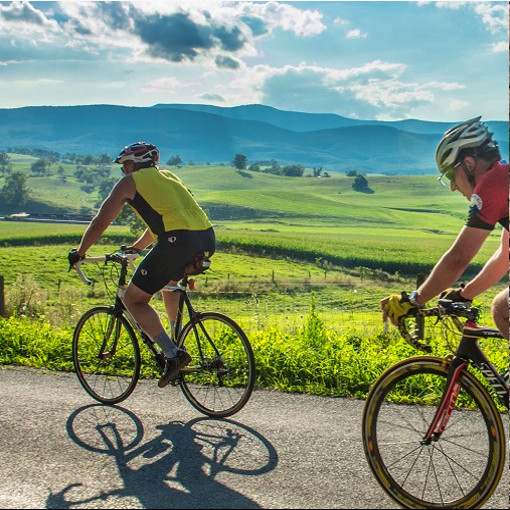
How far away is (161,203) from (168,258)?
0.45 metres

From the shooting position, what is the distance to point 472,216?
3297mm

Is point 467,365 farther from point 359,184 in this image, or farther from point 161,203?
point 359,184

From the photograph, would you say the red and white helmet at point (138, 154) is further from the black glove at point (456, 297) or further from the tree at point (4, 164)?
the tree at point (4, 164)

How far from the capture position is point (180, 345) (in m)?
5.53

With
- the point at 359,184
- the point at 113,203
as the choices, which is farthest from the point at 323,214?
the point at 113,203

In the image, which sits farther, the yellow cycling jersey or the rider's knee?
the yellow cycling jersey

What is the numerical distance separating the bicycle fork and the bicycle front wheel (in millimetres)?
2056

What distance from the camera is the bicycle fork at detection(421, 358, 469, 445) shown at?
3432mm

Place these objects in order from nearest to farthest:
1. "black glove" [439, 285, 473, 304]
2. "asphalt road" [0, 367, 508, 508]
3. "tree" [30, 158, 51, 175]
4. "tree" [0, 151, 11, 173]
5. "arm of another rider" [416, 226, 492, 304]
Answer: "arm of another rider" [416, 226, 492, 304] < "black glove" [439, 285, 473, 304] < "asphalt road" [0, 367, 508, 508] < "tree" [30, 158, 51, 175] < "tree" [0, 151, 11, 173]

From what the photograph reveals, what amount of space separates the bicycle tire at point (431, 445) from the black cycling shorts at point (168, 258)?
7.04 feet

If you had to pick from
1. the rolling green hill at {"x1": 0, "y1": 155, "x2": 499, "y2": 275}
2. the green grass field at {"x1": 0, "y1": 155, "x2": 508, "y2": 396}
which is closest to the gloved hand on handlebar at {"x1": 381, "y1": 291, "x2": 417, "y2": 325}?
the green grass field at {"x1": 0, "y1": 155, "x2": 508, "y2": 396}

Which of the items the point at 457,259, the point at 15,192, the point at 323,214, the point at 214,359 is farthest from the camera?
the point at 323,214

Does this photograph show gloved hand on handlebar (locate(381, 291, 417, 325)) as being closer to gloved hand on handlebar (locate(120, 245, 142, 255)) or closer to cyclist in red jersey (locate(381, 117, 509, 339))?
cyclist in red jersey (locate(381, 117, 509, 339))

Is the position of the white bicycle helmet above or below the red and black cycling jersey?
above
